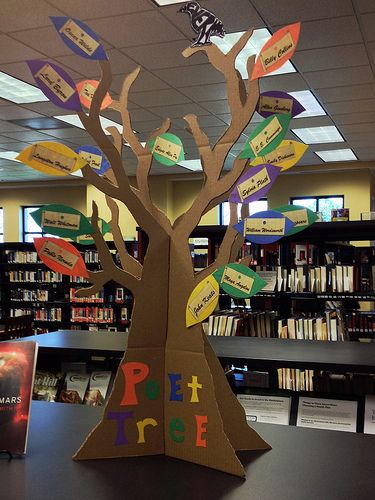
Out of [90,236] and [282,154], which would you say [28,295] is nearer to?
[90,236]

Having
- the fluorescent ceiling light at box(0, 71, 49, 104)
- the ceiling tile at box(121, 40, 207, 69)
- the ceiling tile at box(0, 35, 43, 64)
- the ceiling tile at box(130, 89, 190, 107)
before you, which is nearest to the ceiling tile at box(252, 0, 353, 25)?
the ceiling tile at box(121, 40, 207, 69)

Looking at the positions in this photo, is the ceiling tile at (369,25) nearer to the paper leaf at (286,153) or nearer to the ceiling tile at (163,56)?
the ceiling tile at (163,56)

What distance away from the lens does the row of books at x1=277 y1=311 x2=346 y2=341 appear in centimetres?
400

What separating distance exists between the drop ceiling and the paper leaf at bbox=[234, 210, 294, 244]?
3.06 m

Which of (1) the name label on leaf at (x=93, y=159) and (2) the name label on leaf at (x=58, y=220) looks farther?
(1) the name label on leaf at (x=93, y=159)

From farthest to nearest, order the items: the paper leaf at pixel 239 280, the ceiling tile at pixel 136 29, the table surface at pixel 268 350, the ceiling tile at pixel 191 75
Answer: the ceiling tile at pixel 191 75, the ceiling tile at pixel 136 29, the table surface at pixel 268 350, the paper leaf at pixel 239 280

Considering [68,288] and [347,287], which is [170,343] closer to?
[347,287]

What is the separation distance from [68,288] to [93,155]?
799cm

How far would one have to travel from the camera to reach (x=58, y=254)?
4.15ft

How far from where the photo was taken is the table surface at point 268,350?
2.23 metres

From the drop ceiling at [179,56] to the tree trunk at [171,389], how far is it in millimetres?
3072

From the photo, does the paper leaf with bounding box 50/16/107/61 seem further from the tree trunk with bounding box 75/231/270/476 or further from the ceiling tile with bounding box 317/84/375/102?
the ceiling tile with bounding box 317/84/375/102

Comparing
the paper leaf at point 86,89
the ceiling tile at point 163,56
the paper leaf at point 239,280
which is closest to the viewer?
the paper leaf at point 239,280

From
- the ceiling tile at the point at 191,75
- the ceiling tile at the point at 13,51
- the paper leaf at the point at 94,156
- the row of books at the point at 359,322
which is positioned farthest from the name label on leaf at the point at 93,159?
the ceiling tile at the point at 191,75
